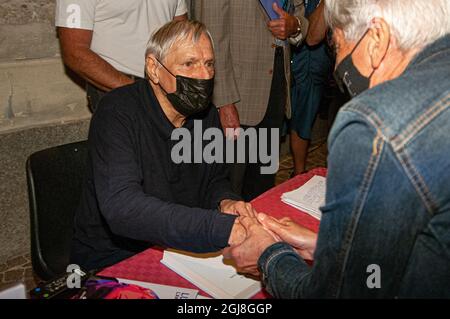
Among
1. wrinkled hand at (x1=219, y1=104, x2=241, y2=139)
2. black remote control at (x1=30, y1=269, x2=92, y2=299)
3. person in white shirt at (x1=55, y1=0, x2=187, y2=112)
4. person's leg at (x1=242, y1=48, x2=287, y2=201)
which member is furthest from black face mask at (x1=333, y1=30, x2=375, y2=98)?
person's leg at (x1=242, y1=48, x2=287, y2=201)

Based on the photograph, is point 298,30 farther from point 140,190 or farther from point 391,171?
point 391,171

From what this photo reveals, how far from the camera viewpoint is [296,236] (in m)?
1.62

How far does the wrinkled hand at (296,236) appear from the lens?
5.26ft

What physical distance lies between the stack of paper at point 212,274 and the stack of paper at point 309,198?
55 cm

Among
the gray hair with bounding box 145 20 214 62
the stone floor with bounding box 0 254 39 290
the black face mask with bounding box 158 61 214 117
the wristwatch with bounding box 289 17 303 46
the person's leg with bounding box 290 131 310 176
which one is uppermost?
the gray hair with bounding box 145 20 214 62

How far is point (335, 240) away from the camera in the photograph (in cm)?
98

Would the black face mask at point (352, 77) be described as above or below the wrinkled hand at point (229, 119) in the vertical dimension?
above

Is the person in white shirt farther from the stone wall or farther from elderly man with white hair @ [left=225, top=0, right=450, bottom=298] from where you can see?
elderly man with white hair @ [left=225, top=0, right=450, bottom=298]

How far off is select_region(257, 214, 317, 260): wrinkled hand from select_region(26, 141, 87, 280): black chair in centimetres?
98

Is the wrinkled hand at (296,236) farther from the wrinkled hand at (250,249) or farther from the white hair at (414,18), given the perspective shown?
the white hair at (414,18)

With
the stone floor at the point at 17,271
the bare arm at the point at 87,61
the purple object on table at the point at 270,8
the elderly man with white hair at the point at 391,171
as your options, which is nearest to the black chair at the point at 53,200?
the bare arm at the point at 87,61

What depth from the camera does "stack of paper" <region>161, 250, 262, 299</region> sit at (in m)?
1.36
